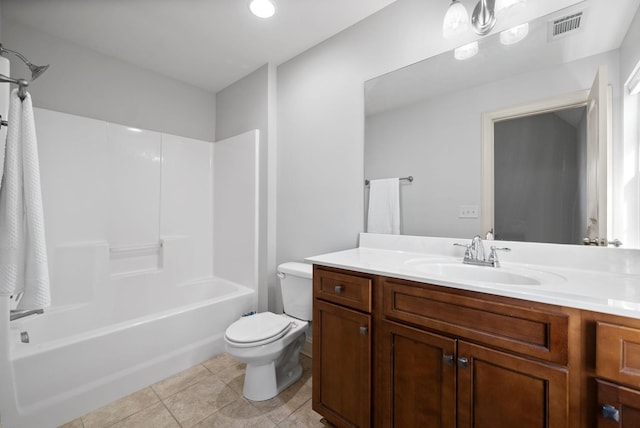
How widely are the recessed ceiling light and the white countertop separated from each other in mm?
1626

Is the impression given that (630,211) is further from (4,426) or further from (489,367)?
(4,426)

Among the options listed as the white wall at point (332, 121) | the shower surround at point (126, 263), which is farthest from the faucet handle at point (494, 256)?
the shower surround at point (126, 263)

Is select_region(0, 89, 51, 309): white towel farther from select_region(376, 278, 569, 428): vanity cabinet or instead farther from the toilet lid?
select_region(376, 278, 569, 428): vanity cabinet

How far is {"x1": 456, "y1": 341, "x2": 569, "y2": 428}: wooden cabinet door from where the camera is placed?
78 centimetres

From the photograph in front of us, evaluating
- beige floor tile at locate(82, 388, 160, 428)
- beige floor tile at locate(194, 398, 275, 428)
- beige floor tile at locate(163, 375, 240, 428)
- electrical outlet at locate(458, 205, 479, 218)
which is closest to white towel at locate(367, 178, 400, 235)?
electrical outlet at locate(458, 205, 479, 218)

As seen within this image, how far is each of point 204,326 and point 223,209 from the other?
3.79ft

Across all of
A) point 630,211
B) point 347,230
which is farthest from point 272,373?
point 630,211

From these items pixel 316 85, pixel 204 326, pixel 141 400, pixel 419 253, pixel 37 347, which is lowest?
pixel 141 400

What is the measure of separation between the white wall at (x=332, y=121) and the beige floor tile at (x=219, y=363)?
0.86 m

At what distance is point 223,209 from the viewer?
2.75 metres

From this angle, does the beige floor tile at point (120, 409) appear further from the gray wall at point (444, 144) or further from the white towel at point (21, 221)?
the gray wall at point (444, 144)

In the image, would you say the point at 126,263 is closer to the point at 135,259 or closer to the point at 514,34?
the point at 135,259

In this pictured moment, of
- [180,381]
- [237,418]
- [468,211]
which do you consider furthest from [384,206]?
[180,381]

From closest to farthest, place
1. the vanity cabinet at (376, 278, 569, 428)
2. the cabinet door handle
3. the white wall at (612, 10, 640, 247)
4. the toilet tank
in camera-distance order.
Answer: the vanity cabinet at (376, 278, 569, 428) → the cabinet door handle → the white wall at (612, 10, 640, 247) → the toilet tank
